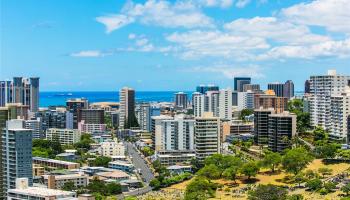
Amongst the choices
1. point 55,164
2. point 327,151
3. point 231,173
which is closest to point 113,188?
point 231,173

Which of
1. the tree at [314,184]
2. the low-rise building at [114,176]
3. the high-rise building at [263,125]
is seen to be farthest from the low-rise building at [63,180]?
the high-rise building at [263,125]

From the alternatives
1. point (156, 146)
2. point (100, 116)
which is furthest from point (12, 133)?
point (100, 116)

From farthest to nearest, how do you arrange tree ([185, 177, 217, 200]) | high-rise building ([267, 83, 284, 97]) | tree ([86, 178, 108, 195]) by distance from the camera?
high-rise building ([267, 83, 284, 97]) < tree ([86, 178, 108, 195]) < tree ([185, 177, 217, 200])

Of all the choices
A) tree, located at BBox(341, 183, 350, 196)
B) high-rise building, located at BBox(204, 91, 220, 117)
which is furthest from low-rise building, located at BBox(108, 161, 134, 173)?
high-rise building, located at BBox(204, 91, 220, 117)

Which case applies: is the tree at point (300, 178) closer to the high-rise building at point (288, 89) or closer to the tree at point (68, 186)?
the tree at point (68, 186)

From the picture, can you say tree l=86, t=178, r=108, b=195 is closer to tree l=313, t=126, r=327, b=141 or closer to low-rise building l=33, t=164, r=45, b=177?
low-rise building l=33, t=164, r=45, b=177
